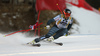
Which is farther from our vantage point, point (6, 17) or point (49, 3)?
point (6, 17)

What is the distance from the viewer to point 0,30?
12.9 m

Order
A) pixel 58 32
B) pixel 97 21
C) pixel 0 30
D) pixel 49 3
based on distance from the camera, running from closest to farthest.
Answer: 1. pixel 58 32
2. pixel 49 3
3. pixel 0 30
4. pixel 97 21

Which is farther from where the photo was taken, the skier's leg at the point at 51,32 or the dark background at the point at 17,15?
the dark background at the point at 17,15

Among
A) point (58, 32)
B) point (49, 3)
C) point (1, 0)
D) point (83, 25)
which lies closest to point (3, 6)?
point (1, 0)

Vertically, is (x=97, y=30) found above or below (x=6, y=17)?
below

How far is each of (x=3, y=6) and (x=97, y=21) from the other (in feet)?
20.0

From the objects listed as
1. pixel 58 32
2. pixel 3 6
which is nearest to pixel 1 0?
pixel 3 6

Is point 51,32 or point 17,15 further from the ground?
point 17,15

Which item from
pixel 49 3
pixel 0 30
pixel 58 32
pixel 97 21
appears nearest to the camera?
pixel 58 32

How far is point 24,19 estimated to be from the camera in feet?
43.4

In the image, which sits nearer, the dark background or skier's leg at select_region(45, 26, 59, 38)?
skier's leg at select_region(45, 26, 59, 38)

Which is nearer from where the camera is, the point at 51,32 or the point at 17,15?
the point at 51,32

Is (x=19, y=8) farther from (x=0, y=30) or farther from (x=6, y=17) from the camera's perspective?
(x=0, y=30)

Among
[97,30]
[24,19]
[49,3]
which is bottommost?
[97,30]
